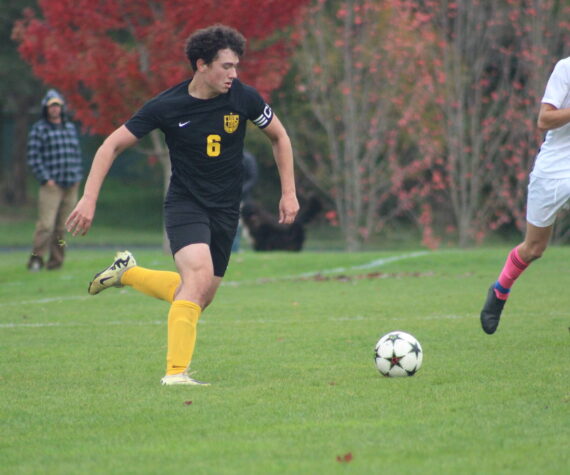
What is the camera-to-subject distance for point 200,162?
7.00 metres

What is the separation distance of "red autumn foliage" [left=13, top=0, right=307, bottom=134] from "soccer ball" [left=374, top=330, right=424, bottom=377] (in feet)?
37.1

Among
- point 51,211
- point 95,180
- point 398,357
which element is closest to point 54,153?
point 51,211

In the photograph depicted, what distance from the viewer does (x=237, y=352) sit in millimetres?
8266

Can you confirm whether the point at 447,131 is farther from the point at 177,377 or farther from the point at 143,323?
the point at 177,377

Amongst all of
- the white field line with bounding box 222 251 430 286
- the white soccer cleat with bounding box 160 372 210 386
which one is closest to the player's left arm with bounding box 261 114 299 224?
the white soccer cleat with bounding box 160 372 210 386

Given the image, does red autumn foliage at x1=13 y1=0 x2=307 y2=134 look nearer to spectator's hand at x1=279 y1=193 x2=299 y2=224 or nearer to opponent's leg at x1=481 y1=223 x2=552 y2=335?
opponent's leg at x1=481 y1=223 x2=552 y2=335

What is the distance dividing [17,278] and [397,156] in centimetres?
1113

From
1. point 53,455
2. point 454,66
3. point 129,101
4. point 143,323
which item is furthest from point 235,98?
point 454,66

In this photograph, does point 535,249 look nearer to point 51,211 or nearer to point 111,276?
point 111,276

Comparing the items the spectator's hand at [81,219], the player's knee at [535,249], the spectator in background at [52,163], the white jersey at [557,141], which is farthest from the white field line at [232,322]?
the spectator in background at [52,163]

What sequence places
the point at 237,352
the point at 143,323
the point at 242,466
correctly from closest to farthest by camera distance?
the point at 242,466 → the point at 237,352 → the point at 143,323

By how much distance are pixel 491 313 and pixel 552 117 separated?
163 cm

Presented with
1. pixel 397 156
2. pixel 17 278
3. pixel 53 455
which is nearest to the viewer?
pixel 53 455

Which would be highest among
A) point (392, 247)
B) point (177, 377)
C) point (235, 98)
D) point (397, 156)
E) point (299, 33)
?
point (235, 98)
